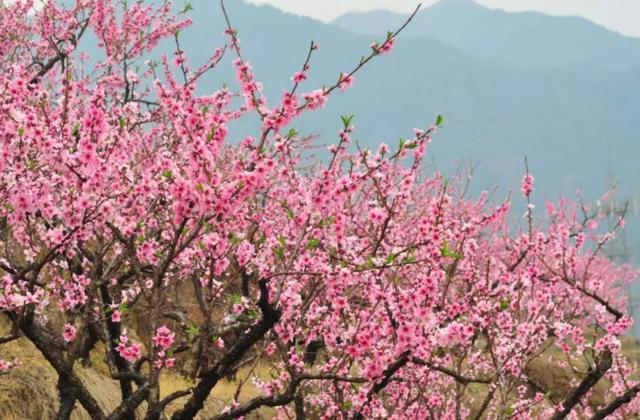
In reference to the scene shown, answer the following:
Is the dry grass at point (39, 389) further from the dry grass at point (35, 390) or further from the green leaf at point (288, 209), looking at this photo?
the green leaf at point (288, 209)

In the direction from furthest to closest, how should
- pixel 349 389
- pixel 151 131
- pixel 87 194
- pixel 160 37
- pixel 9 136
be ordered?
pixel 160 37, pixel 151 131, pixel 349 389, pixel 9 136, pixel 87 194

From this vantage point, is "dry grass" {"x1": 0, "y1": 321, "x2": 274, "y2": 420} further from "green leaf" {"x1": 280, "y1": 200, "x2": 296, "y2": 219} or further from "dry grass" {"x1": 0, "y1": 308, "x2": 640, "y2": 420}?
"green leaf" {"x1": 280, "y1": 200, "x2": 296, "y2": 219}

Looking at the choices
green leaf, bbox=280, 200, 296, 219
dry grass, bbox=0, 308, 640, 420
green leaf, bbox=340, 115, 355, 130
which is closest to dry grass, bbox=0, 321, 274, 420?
dry grass, bbox=0, 308, 640, 420

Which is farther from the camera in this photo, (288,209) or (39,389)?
(39,389)

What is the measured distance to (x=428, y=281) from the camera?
17.2 feet

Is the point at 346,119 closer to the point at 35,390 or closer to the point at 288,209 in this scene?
the point at 288,209

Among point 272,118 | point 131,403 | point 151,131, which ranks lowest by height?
point 131,403

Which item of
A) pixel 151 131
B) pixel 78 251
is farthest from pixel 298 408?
pixel 151 131

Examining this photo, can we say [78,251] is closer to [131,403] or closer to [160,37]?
[131,403]

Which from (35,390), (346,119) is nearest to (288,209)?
(346,119)

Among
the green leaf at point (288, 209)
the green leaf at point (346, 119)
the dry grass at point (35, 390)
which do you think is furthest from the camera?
the dry grass at point (35, 390)

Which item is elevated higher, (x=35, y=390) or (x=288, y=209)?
(x=288, y=209)

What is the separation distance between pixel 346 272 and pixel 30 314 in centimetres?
259

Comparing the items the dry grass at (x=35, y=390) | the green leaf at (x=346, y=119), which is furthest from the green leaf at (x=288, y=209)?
the dry grass at (x=35, y=390)
